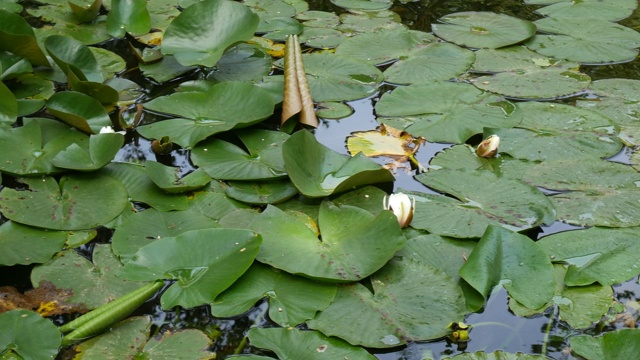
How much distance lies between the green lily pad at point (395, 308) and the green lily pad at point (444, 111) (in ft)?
2.75

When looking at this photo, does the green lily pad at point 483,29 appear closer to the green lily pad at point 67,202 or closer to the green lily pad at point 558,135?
the green lily pad at point 558,135

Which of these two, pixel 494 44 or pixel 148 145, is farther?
pixel 494 44

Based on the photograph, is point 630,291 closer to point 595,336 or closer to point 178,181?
point 595,336

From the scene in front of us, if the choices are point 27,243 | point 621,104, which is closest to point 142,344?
point 27,243

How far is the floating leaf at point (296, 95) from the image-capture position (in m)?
2.68

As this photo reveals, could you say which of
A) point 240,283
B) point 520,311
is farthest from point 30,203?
point 520,311

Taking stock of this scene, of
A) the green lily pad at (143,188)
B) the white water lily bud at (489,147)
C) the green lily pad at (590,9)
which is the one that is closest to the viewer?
the green lily pad at (143,188)

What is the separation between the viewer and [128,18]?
344 centimetres

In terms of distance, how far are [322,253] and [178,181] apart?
61cm

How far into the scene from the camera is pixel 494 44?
3.34m

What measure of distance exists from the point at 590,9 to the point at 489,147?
5.48 feet

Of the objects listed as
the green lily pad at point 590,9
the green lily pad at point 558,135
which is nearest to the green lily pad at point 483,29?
the green lily pad at point 590,9

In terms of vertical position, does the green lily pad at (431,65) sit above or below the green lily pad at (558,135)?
above


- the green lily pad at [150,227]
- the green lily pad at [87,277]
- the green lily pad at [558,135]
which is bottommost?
the green lily pad at [87,277]
